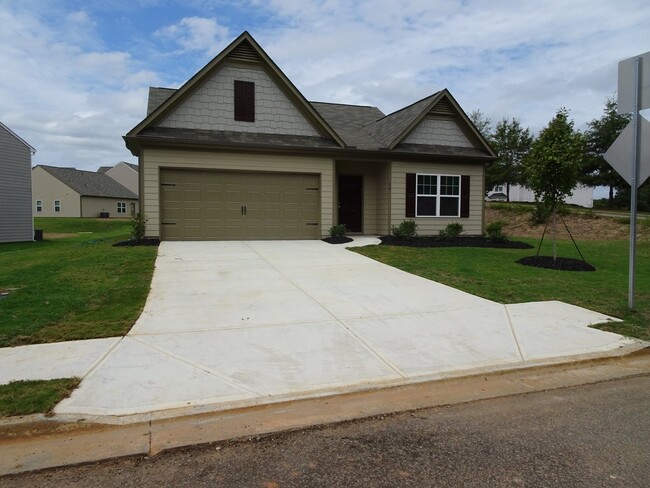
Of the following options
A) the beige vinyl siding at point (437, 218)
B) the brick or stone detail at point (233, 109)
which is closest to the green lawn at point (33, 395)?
the brick or stone detail at point (233, 109)

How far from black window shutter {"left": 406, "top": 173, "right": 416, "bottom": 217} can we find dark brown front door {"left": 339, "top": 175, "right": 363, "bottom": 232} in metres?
2.06

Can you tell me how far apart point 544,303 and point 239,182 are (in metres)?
10.5

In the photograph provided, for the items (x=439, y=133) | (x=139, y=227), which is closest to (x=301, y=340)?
(x=139, y=227)

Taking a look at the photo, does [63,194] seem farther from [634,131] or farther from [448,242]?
[634,131]

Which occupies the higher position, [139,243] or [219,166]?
[219,166]

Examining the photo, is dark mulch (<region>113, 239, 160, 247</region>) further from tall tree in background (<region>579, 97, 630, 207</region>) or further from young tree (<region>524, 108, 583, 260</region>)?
tall tree in background (<region>579, 97, 630, 207</region>)

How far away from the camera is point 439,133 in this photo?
17500mm

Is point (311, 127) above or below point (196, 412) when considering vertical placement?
above

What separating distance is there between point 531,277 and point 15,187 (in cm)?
2178

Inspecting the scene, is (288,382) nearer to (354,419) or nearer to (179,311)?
(354,419)

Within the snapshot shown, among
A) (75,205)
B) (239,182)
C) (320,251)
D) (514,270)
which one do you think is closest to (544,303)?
(514,270)

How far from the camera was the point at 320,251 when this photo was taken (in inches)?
516

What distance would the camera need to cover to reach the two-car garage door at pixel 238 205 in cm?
1471

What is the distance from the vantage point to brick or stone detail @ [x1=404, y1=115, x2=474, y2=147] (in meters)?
17.2
